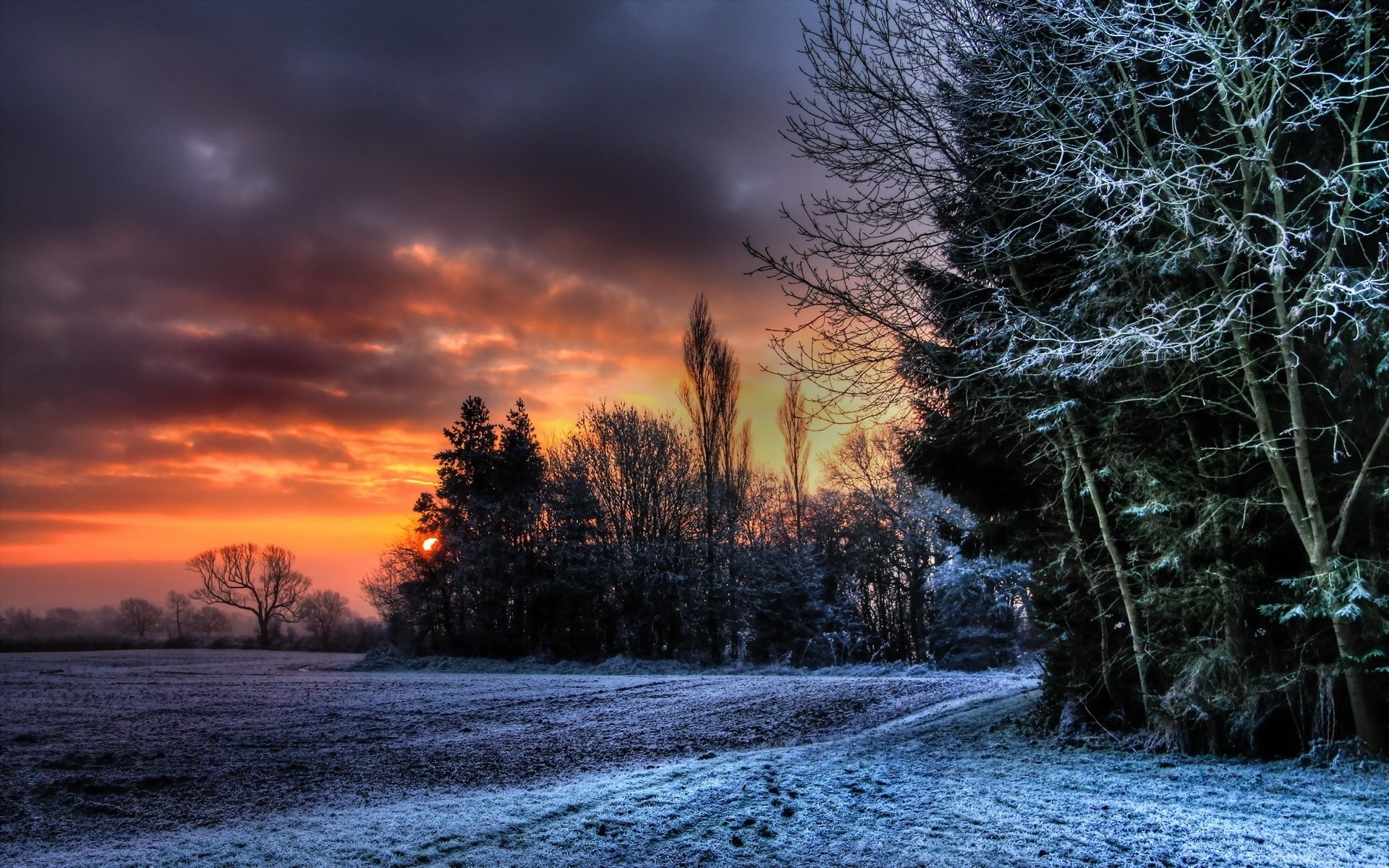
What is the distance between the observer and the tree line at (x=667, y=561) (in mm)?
27953

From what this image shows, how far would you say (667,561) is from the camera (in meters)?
28.6

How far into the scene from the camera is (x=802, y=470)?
121ft

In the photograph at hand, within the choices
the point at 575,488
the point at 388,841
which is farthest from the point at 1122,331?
the point at 575,488

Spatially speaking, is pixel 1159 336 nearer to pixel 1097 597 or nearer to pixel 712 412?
pixel 1097 597

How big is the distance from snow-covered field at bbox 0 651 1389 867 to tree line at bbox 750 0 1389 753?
→ 1044 millimetres

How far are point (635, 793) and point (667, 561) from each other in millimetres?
23869

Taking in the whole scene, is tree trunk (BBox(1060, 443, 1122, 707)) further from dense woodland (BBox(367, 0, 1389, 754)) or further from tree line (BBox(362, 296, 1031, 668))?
tree line (BBox(362, 296, 1031, 668))

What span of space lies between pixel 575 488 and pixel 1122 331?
25.9 metres

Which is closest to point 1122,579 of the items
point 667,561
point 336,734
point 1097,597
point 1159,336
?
point 1097,597

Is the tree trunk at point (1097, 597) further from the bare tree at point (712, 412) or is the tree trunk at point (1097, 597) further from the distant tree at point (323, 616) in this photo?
the distant tree at point (323, 616)

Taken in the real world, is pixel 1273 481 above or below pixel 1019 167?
below

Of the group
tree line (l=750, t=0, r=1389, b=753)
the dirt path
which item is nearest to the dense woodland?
tree line (l=750, t=0, r=1389, b=753)

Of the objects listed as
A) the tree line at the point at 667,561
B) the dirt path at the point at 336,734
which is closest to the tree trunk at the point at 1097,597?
the dirt path at the point at 336,734

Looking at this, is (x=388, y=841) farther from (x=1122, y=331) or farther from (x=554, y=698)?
(x=554, y=698)
